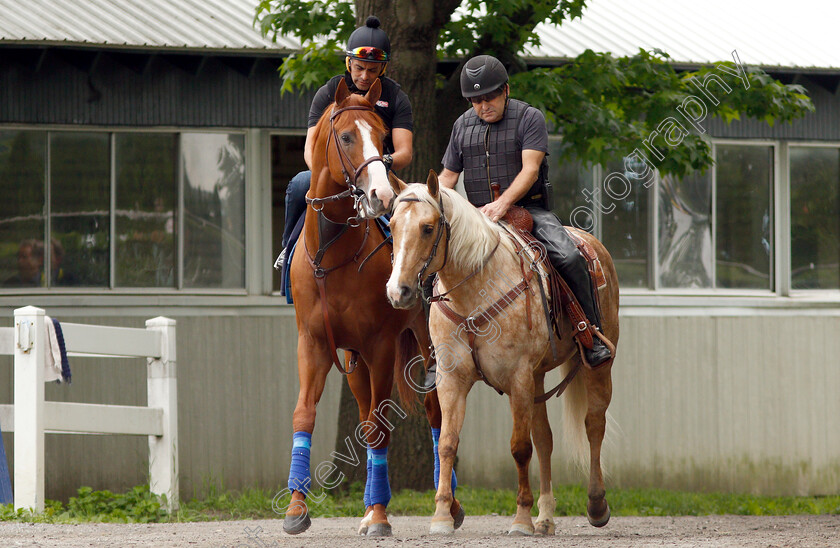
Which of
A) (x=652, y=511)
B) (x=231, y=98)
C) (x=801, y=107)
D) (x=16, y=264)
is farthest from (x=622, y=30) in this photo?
(x=16, y=264)

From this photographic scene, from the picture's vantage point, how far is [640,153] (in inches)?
433

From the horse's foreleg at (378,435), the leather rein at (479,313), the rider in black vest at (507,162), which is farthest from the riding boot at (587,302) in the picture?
the horse's foreleg at (378,435)

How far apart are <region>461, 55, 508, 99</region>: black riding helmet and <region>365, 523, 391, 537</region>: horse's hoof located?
286cm

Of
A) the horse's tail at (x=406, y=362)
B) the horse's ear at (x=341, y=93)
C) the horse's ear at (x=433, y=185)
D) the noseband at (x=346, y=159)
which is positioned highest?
the horse's ear at (x=341, y=93)

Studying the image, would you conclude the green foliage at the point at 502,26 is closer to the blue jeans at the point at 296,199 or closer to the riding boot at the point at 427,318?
the blue jeans at the point at 296,199

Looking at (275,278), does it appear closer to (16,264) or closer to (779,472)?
(16,264)

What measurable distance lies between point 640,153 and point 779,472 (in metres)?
5.31

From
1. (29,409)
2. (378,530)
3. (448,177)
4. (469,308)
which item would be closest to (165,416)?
(29,409)

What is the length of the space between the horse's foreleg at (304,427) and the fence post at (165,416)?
3.24 meters

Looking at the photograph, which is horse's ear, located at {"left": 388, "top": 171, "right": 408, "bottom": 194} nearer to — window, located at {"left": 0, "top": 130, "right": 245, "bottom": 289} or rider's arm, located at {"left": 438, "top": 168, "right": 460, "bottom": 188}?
rider's arm, located at {"left": 438, "top": 168, "right": 460, "bottom": 188}

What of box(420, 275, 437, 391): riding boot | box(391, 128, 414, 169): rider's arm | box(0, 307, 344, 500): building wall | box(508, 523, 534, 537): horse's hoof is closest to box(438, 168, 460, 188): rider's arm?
box(391, 128, 414, 169): rider's arm

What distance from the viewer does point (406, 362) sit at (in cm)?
783

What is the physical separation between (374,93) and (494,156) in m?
0.99

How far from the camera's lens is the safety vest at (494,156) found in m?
7.41
